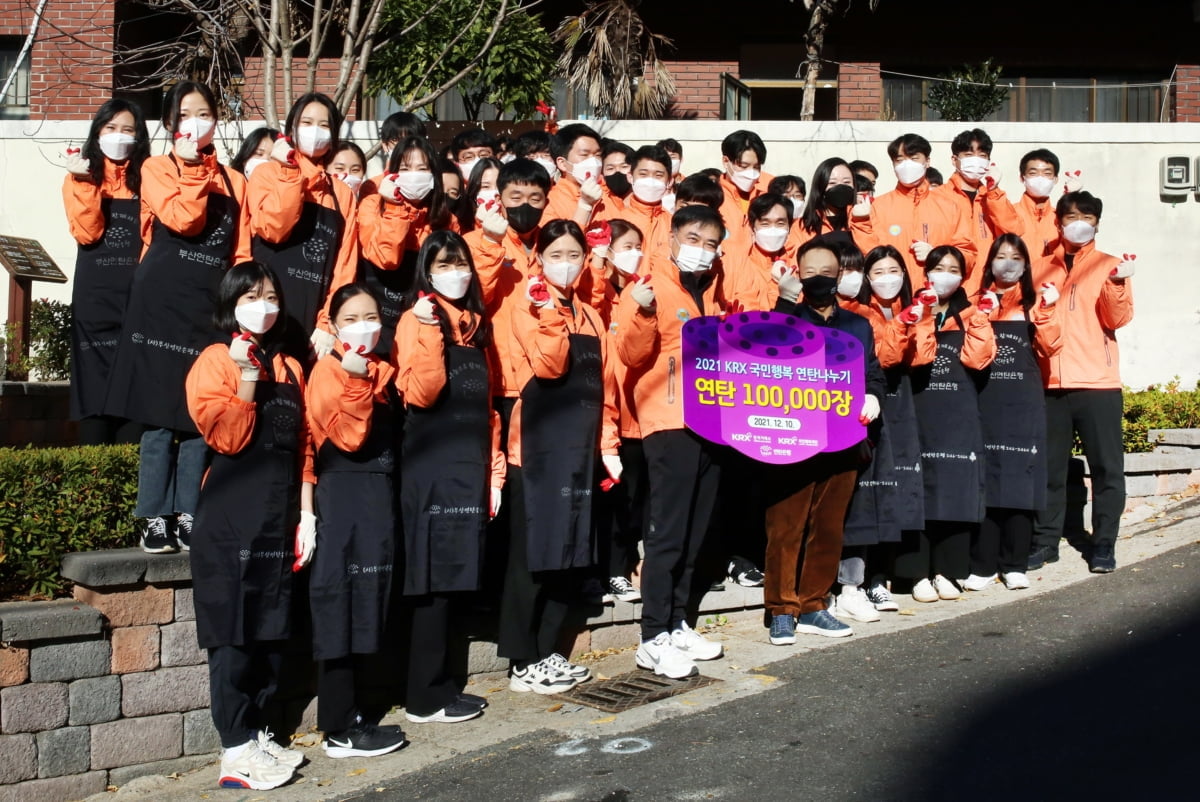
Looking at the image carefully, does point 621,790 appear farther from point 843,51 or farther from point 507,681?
point 843,51

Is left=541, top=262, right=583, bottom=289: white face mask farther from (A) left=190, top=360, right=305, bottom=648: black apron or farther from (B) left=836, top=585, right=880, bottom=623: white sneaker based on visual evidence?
(B) left=836, top=585, right=880, bottom=623: white sneaker

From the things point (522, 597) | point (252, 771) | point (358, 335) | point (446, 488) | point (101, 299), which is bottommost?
point (252, 771)

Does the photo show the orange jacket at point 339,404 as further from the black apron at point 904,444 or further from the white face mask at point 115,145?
the black apron at point 904,444

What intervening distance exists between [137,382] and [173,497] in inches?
20.9

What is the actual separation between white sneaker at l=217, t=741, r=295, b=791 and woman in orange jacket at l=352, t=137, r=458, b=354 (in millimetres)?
2042

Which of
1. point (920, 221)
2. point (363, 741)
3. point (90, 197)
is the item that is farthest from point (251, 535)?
point (920, 221)

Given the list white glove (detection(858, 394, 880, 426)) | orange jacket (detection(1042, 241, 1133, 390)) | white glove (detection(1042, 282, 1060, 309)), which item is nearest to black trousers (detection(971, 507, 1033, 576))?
orange jacket (detection(1042, 241, 1133, 390))

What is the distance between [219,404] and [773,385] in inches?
107

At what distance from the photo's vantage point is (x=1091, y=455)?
315 inches

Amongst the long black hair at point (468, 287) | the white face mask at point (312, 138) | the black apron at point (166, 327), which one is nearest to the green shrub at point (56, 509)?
the black apron at point (166, 327)

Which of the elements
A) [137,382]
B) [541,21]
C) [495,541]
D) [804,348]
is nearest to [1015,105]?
[541,21]

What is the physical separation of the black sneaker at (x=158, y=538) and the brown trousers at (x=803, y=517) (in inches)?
115

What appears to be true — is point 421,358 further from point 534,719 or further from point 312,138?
point 534,719

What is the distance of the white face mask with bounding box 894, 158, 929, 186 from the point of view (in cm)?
826
